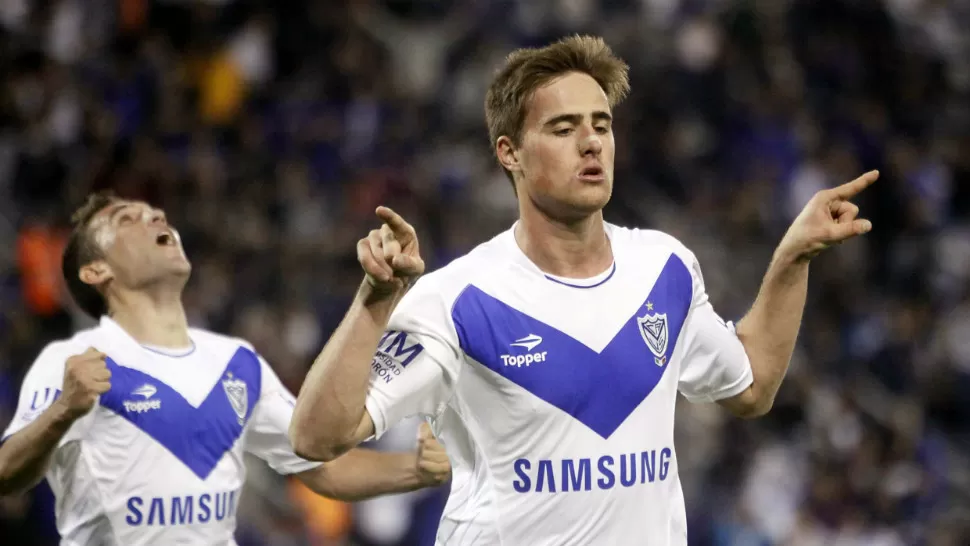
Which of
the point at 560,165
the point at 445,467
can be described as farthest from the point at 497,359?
the point at 445,467

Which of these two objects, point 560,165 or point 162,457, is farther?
point 162,457

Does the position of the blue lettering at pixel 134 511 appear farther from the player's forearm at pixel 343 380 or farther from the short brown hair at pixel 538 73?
the short brown hair at pixel 538 73

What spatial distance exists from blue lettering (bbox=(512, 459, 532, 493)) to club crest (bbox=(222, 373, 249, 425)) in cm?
176

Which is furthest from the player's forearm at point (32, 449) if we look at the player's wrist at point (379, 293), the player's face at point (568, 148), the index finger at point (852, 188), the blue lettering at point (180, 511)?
the index finger at point (852, 188)

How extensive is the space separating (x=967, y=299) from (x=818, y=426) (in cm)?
186

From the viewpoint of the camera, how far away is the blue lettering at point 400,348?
3959 millimetres

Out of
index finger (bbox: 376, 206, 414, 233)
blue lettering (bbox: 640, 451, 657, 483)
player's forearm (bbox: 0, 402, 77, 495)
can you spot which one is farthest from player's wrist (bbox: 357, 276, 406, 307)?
player's forearm (bbox: 0, 402, 77, 495)

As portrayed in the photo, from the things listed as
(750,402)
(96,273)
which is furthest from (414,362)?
(96,273)

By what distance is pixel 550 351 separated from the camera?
4.07m

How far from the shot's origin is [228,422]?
540 centimetres

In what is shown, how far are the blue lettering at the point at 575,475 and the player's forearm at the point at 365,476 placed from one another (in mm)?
1409

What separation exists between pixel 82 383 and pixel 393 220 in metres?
1.76

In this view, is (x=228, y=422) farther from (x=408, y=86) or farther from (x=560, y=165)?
(x=408, y=86)

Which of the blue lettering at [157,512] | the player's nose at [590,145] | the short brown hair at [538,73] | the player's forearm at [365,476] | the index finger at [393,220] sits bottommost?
the blue lettering at [157,512]
